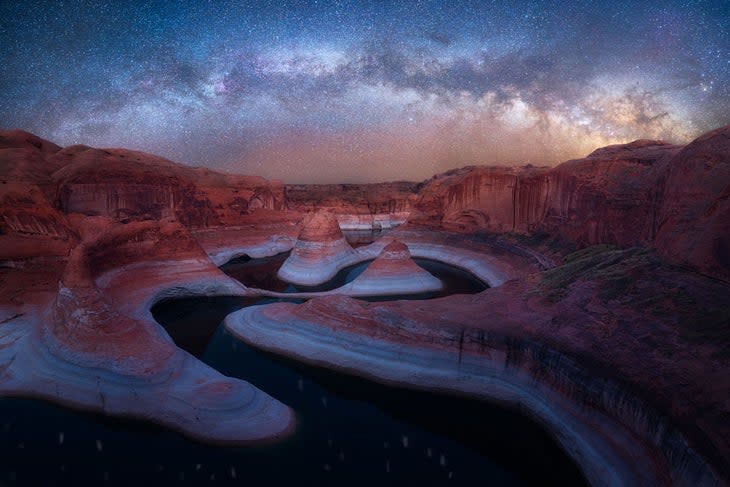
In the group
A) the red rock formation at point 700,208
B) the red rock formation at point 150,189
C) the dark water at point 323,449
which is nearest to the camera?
the dark water at point 323,449

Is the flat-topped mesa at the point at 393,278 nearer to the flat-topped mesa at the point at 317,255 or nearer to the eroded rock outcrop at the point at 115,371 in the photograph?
the flat-topped mesa at the point at 317,255

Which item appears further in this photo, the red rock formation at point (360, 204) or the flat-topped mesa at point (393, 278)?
the red rock formation at point (360, 204)

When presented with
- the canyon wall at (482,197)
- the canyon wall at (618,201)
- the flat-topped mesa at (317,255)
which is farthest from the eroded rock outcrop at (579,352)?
the flat-topped mesa at (317,255)

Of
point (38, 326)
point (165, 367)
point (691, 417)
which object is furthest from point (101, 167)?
point (691, 417)

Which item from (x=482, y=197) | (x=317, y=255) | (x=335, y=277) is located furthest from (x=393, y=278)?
(x=482, y=197)

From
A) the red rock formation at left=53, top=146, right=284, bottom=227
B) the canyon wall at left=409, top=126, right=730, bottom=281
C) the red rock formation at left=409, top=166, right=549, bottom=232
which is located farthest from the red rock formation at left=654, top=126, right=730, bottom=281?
the red rock formation at left=53, top=146, right=284, bottom=227

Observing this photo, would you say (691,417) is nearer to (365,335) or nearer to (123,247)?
(365,335)

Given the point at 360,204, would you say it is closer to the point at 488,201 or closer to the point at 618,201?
the point at 488,201
